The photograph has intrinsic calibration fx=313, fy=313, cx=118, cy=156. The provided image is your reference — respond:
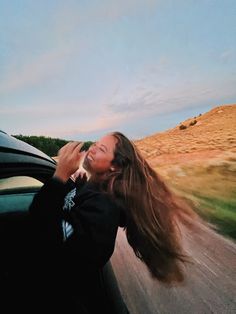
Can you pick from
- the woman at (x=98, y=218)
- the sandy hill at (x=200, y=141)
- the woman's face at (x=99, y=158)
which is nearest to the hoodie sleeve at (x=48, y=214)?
the woman at (x=98, y=218)

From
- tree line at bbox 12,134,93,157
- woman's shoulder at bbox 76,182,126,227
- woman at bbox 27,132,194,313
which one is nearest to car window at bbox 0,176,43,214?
woman at bbox 27,132,194,313

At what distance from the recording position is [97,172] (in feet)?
7.44

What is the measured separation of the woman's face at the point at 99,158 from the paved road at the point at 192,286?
182cm

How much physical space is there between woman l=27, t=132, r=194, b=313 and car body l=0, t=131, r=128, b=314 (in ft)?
0.39

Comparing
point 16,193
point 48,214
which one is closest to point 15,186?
point 16,193

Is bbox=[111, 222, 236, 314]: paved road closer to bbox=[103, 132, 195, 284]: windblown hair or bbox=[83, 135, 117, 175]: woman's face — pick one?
bbox=[103, 132, 195, 284]: windblown hair

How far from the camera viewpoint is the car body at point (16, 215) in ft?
4.51

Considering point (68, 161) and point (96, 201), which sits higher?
point (68, 161)

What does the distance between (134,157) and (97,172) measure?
391 mm

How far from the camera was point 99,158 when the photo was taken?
91.0 inches

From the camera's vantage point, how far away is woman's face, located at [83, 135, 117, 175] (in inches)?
89.7

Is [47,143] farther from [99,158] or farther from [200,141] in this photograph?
[99,158]

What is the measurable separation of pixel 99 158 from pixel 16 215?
27.7 inches

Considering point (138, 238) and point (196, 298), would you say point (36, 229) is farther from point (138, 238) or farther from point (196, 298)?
point (196, 298)
